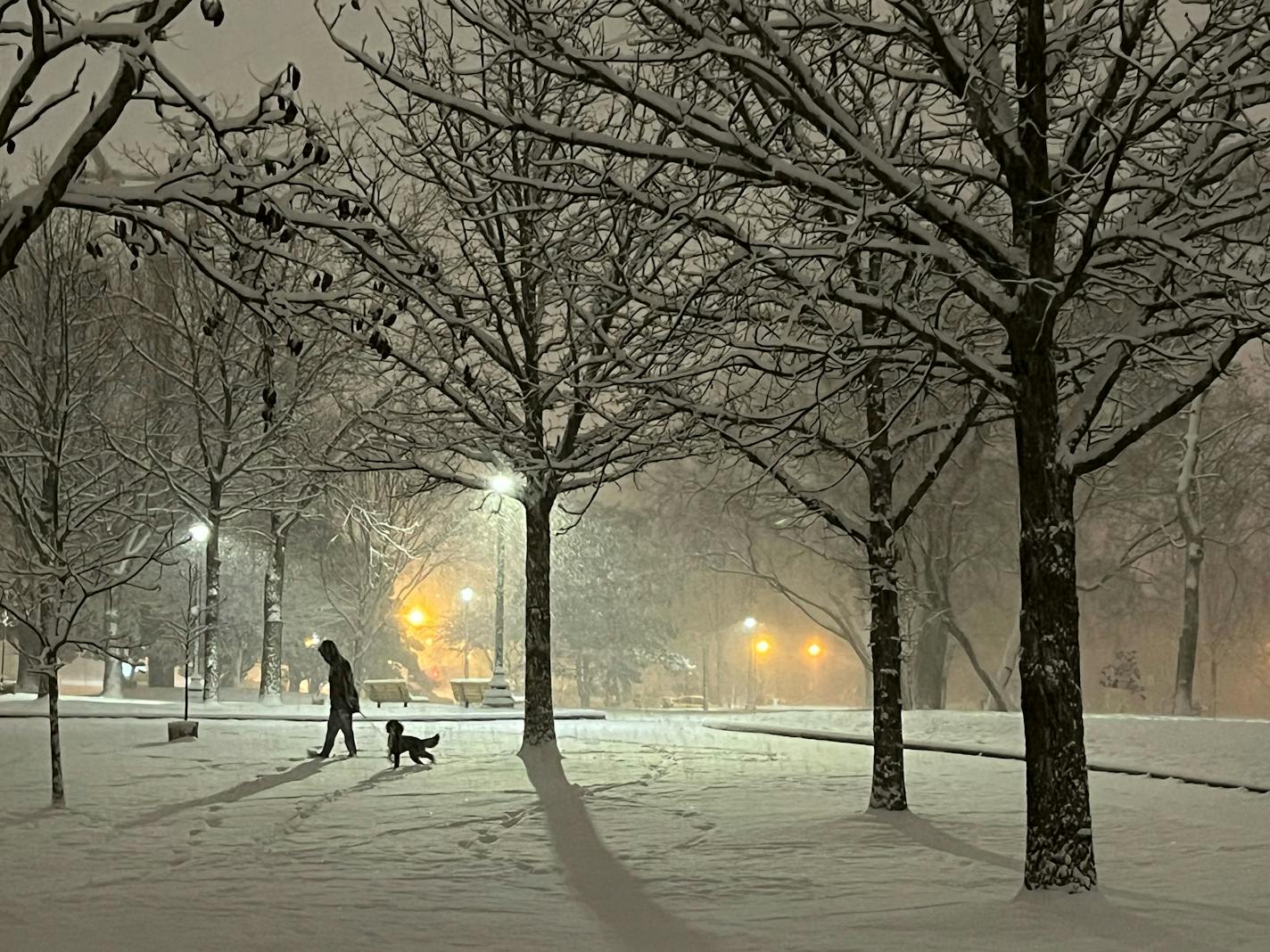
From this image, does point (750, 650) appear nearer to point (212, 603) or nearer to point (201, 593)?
point (201, 593)

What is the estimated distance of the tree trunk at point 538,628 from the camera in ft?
63.5

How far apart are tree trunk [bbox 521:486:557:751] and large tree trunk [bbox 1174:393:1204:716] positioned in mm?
18258

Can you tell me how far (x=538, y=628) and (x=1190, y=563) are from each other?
19.5 meters

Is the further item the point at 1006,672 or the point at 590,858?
the point at 1006,672

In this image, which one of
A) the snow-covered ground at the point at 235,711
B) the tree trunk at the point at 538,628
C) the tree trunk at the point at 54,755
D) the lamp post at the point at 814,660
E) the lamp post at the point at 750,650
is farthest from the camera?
the lamp post at the point at 814,660

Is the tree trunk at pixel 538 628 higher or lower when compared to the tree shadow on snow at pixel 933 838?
higher

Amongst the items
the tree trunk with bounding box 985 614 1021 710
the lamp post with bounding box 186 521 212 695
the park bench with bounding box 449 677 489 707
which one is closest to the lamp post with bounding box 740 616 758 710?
the park bench with bounding box 449 677 489 707

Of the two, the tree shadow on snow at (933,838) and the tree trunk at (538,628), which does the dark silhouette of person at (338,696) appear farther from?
the tree shadow on snow at (933,838)

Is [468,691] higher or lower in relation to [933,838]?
lower

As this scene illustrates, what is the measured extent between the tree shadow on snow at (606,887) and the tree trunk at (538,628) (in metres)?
4.02

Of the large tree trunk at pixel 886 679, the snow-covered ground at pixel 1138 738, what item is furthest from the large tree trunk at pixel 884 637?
the snow-covered ground at pixel 1138 738

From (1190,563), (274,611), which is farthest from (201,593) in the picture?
(1190,563)

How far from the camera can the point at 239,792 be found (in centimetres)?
1505

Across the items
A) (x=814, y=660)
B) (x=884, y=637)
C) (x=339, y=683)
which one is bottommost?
(x=814, y=660)
